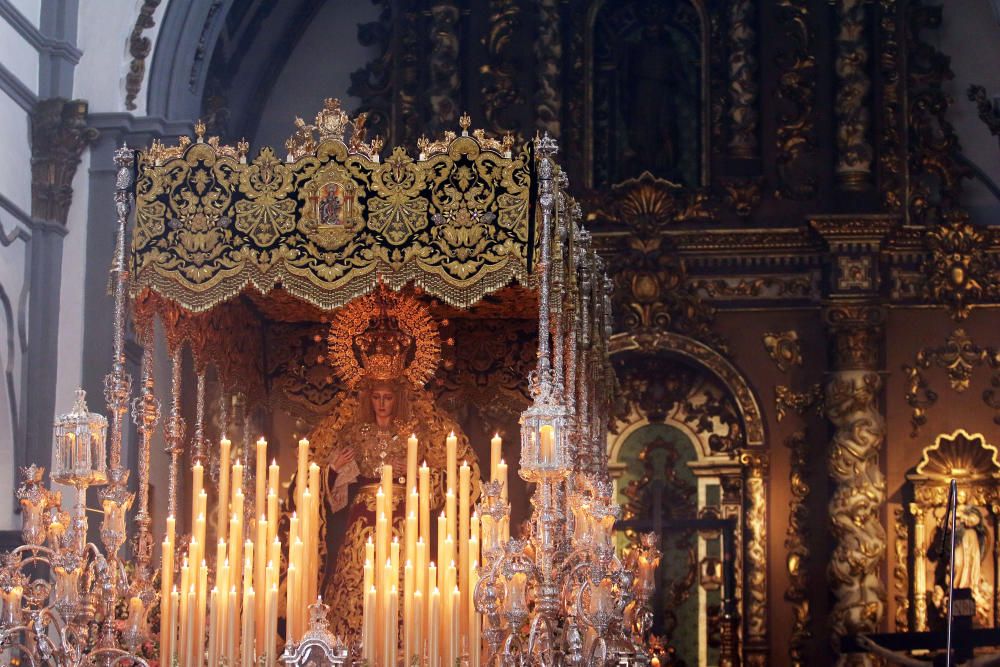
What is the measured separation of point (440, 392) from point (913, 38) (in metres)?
6.05

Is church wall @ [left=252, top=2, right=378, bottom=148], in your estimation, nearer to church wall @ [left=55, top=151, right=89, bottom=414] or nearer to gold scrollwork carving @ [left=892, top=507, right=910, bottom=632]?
church wall @ [left=55, top=151, right=89, bottom=414]

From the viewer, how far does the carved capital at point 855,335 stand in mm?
15414

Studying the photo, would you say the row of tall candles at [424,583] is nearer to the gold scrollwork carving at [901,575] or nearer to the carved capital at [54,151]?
the carved capital at [54,151]

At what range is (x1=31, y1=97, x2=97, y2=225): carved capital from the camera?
13.2 metres

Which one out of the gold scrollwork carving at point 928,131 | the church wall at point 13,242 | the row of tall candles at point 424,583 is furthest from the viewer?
the gold scrollwork carving at point 928,131

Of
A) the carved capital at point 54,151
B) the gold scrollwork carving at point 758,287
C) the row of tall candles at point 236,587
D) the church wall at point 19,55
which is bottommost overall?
the row of tall candles at point 236,587

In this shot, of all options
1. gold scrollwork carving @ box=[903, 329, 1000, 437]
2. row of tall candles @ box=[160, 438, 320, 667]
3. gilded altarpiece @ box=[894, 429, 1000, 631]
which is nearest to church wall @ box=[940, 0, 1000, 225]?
gold scrollwork carving @ box=[903, 329, 1000, 437]

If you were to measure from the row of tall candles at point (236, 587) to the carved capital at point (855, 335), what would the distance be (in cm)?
572

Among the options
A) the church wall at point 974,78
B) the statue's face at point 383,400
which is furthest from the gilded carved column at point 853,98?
the statue's face at point 383,400

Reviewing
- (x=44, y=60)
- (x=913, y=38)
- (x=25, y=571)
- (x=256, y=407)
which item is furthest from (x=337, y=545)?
(x=913, y=38)

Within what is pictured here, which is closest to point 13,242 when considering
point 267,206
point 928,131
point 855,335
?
point 267,206

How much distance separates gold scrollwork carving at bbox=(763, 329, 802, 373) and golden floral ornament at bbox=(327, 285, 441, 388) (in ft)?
14.6

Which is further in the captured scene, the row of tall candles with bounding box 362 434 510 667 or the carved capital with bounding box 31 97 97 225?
the carved capital with bounding box 31 97 97 225

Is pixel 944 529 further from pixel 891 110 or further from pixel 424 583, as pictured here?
pixel 424 583
